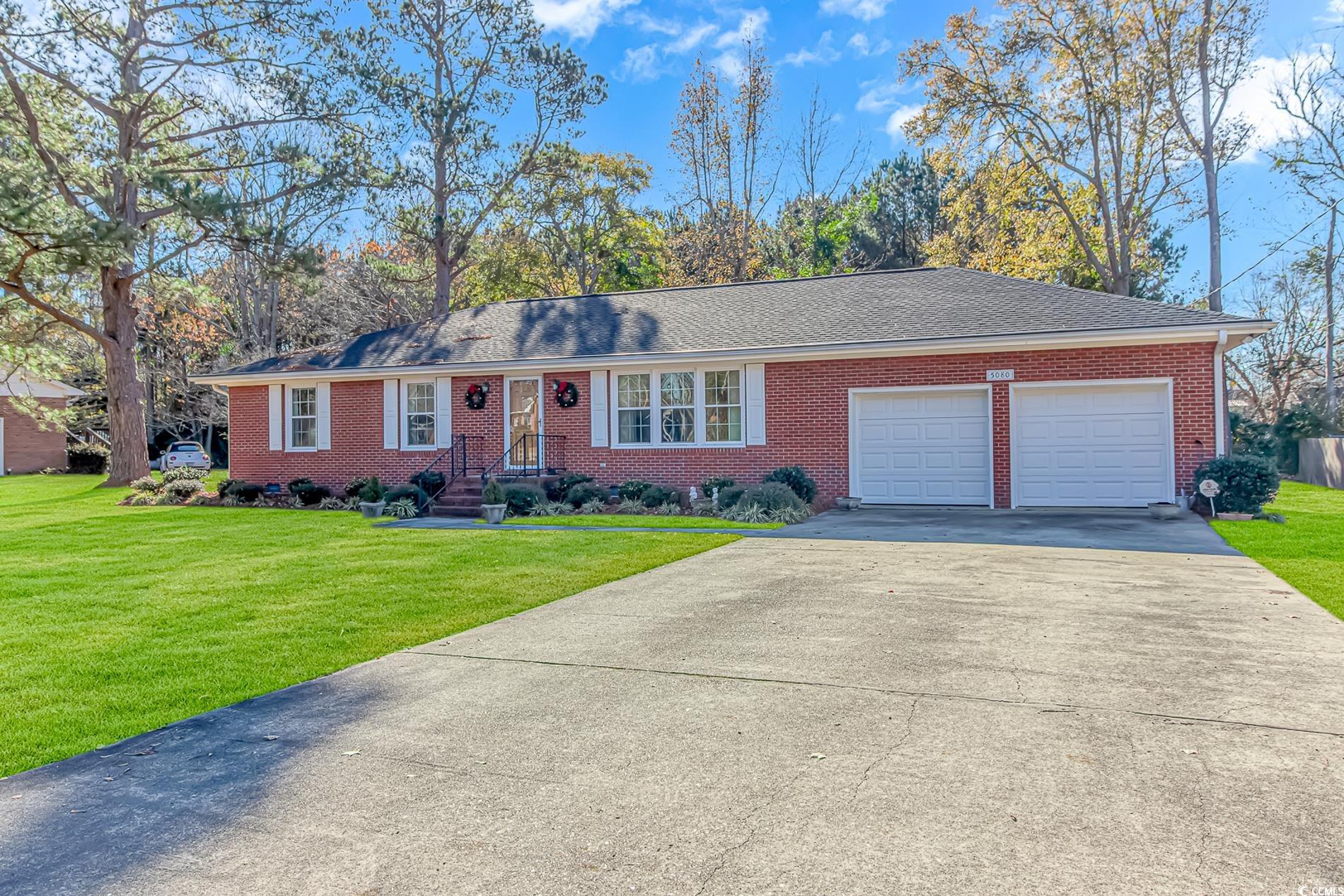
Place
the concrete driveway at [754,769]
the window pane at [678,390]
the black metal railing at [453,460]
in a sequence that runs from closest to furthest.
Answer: the concrete driveway at [754,769] → the window pane at [678,390] → the black metal railing at [453,460]

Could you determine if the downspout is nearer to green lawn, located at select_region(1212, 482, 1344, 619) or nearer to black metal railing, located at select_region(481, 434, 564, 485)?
green lawn, located at select_region(1212, 482, 1344, 619)

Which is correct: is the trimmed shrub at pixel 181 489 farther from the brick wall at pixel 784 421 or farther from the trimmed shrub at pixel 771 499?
the trimmed shrub at pixel 771 499

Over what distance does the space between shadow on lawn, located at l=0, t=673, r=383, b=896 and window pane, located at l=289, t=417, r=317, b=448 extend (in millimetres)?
15878

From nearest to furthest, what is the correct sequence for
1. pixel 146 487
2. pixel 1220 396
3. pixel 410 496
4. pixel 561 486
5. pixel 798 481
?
pixel 1220 396
pixel 798 481
pixel 410 496
pixel 561 486
pixel 146 487

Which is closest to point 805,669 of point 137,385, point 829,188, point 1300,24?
point 137,385

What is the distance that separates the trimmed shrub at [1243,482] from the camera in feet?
40.8

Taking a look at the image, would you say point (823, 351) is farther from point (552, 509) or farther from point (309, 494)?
point (309, 494)

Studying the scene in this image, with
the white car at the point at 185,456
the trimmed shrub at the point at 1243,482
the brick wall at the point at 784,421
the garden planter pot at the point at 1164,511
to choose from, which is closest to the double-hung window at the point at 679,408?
the brick wall at the point at 784,421

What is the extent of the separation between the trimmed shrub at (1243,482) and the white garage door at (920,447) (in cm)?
339

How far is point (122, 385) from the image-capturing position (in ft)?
76.4

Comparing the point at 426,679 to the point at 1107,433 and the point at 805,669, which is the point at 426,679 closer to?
the point at 805,669

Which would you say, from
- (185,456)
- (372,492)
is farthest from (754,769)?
(185,456)

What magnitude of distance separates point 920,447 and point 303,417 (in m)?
13.6

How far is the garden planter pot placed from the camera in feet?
41.5
